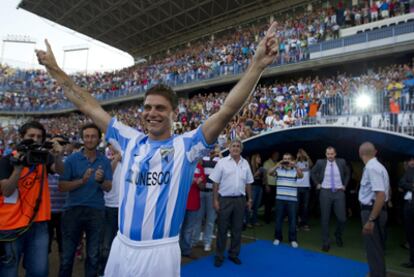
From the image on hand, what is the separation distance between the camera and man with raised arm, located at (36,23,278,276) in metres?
1.76

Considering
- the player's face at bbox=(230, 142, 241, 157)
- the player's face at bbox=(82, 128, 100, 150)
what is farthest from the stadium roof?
the player's face at bbox=(82, 128, 100, 150)

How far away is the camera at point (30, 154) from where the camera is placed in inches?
109

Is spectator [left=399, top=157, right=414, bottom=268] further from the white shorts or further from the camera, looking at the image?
the camera

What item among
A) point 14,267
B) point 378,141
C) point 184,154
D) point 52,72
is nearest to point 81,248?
point 14,267

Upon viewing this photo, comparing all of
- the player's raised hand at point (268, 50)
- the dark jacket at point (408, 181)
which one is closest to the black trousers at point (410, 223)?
the dark jacket at point (408, 181)

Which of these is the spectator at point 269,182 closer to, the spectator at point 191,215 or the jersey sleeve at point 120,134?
the spectator at point 191,215

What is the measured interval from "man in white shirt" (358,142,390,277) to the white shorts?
3.38m

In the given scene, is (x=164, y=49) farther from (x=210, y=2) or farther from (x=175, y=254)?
(x=175, y=254)

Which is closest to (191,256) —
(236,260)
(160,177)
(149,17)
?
(236,260)

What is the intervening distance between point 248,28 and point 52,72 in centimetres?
2509

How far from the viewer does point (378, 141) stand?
664 centimetres

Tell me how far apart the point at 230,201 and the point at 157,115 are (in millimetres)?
3681

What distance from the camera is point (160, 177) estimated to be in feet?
6.05

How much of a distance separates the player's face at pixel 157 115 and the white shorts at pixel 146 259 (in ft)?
2.26
